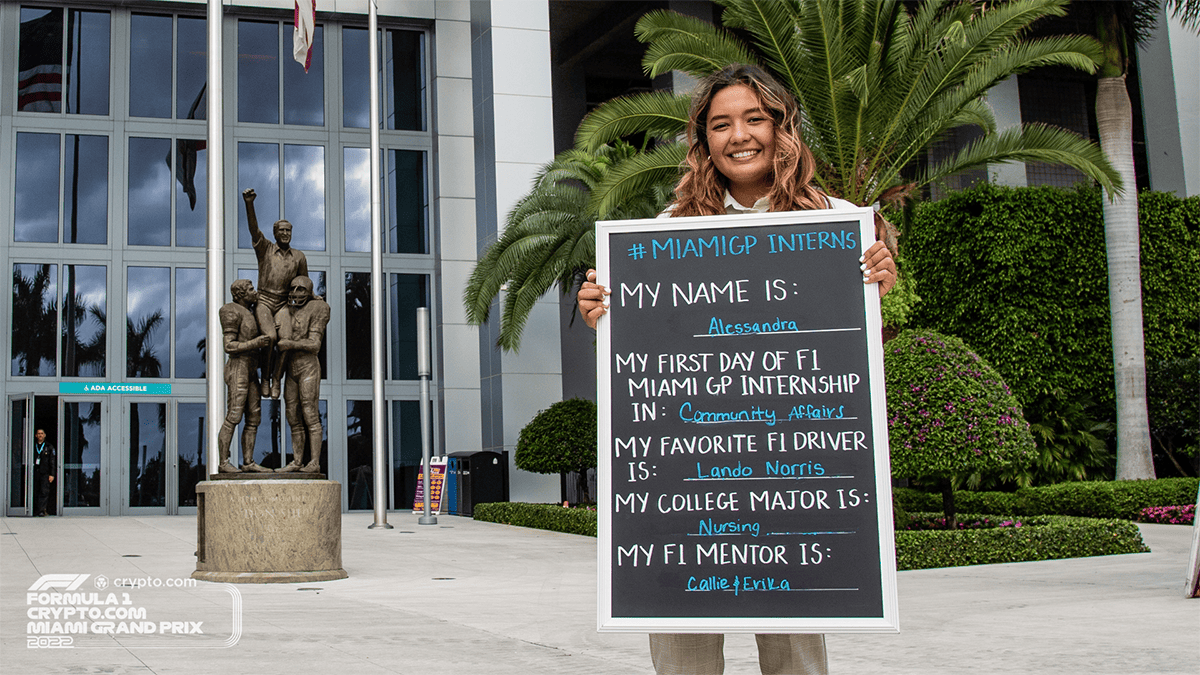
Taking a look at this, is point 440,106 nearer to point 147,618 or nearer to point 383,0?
point 383,0

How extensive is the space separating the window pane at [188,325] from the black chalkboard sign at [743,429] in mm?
20645

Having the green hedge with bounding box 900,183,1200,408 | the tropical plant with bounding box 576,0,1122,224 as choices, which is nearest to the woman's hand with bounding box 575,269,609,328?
the tropical plant with bounding box 576,0,1122,224

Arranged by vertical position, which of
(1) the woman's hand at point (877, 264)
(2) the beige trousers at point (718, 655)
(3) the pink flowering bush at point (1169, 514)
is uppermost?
(1) the woman's hand at point (877, 264)

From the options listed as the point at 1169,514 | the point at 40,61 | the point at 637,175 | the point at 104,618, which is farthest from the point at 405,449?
the point at 104,618

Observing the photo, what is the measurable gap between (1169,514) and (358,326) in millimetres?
15853

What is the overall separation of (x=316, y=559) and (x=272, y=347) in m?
2.23

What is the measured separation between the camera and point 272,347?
10.6 m

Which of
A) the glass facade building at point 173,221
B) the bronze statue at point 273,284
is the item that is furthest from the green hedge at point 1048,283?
the bronze statue at point 273,284

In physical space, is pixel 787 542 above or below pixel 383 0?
below

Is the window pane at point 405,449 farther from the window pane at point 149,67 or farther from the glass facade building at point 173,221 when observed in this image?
the window pane at point 149,67

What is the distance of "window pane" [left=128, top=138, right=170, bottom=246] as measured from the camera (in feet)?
73.0

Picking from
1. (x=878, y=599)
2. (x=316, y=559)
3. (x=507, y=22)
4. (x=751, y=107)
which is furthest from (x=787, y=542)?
(x=507, y=22)

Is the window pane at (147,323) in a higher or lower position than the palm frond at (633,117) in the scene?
lower

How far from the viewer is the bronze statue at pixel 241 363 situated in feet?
33.6
